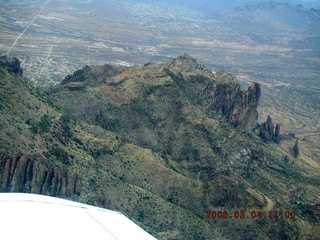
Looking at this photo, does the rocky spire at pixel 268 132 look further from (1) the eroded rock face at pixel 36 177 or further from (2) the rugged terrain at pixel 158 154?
(1) the eroded rock face at pixel 36 177

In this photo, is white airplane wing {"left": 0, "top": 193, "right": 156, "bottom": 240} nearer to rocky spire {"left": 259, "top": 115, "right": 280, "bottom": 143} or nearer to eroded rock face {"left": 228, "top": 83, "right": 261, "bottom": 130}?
eroded rock face {"left": 228, "top": 83, "right": 261, "bottom": 130}

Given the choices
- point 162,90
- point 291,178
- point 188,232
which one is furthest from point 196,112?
point 188,232

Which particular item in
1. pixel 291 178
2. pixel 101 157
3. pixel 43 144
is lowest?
pixel 291 178

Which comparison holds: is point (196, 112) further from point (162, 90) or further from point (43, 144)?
point (43, 144)


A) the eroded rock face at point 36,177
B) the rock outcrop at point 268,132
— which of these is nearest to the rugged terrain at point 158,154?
the eroded rock face at point 36,177
